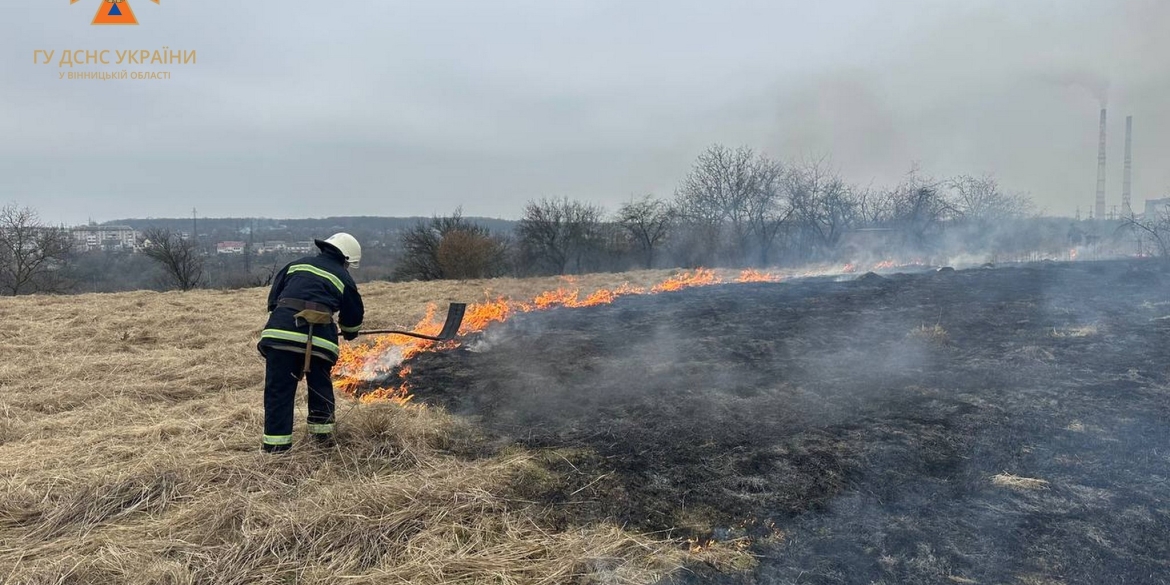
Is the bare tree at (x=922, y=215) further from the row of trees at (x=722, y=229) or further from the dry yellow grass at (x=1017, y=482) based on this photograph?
the dry yellow grass at (x=1017, y=482)

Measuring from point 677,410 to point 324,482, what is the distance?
3.09 metres

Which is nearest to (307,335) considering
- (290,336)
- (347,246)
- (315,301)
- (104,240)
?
(290,336)

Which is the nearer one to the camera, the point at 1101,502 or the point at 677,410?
the point at 1101,502

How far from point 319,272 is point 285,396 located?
3.20 ft

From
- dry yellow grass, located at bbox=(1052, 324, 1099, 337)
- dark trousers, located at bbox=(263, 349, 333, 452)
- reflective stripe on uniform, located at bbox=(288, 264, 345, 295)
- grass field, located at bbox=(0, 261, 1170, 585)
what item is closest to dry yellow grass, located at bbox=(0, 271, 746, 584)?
grass field, located at bbox=(0, 261, 1170, 585)

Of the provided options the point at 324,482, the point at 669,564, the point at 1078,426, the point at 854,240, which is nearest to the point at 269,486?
the point at 324,482

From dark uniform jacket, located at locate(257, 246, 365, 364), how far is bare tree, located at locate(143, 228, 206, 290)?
28370mm

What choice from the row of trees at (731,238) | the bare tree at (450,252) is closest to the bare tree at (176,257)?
the row of trees at (731,238)

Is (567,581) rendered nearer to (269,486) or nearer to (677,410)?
(269,486)

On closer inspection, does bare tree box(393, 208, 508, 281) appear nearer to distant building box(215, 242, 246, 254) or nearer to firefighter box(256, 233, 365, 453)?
distant building box(215, 242, 246, 254)

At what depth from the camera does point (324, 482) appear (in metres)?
3.94

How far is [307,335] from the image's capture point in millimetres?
4371

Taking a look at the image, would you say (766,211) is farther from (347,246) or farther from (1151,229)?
(347,246)

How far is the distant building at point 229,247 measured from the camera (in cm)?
3646
